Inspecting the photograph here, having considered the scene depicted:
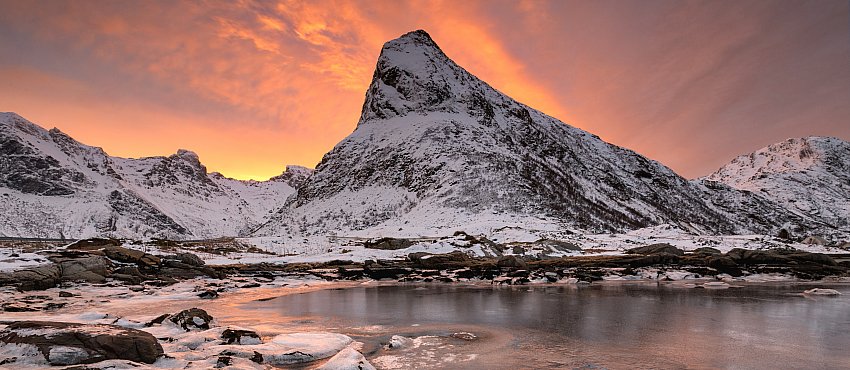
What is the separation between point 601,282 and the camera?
1021 inches

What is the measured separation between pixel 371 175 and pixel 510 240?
168 ft

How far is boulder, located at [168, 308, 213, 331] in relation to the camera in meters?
10.8

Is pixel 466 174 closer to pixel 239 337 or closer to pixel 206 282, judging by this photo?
pixel 206 282

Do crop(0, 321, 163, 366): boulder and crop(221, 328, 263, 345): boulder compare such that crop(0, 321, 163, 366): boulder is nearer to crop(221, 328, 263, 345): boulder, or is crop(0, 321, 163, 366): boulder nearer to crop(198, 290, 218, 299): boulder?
crop(221, 328, 263, 345): boulder

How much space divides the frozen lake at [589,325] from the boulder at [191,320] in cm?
239

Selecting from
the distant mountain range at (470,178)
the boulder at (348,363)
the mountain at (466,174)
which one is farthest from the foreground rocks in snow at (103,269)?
the mountain at (466,174)

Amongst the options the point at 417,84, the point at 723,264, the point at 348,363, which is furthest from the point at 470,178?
the point at 348,363

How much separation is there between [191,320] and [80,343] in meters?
3.59

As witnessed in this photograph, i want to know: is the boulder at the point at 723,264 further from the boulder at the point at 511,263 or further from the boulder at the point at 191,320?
the boulder at the point at 191,320

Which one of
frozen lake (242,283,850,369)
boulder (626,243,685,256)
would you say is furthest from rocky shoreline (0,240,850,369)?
frozen lake (242,283,850,369)

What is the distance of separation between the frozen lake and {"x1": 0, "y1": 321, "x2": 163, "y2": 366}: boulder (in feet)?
13.1

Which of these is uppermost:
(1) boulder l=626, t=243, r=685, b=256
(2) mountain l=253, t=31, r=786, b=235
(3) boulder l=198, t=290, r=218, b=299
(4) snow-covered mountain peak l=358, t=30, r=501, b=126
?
(4) snow-covered mountain peak l=358, t=30, r=501, b=126

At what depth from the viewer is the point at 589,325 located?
1214 cm

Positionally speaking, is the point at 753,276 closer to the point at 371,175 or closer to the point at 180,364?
the point at 180,364
